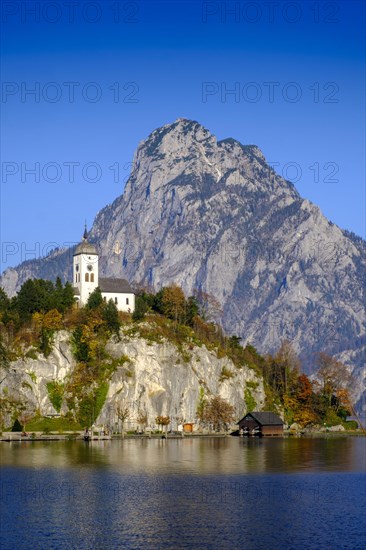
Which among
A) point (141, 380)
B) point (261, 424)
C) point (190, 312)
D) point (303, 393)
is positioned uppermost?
point (190, 312)

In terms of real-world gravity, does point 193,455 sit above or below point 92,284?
below

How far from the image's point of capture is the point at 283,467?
118875mm

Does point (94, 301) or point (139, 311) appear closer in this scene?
point (94, 301)

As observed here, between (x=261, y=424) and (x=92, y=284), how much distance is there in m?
43.0

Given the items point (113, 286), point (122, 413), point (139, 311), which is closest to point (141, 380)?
point (122, 413)

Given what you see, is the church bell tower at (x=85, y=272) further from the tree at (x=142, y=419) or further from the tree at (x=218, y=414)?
the tree at (x=218, y=414)

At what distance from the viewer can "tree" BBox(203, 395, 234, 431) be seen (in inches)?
7215

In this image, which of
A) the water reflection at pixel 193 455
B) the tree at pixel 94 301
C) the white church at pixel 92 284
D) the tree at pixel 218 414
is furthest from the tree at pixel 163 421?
the white church at pixel 92 284

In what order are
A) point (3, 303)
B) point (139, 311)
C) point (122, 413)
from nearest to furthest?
point (122, 413)
point (139, 311)
point (3, 303)

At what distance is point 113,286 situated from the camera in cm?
19312

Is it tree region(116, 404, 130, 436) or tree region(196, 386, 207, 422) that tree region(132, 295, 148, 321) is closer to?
tree region(196, 386, 207, 422)

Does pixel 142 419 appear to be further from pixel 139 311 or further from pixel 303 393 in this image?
pixel 303 393

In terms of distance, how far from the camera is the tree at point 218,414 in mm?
183250

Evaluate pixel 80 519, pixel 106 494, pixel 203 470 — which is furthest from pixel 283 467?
pixel 80 519
